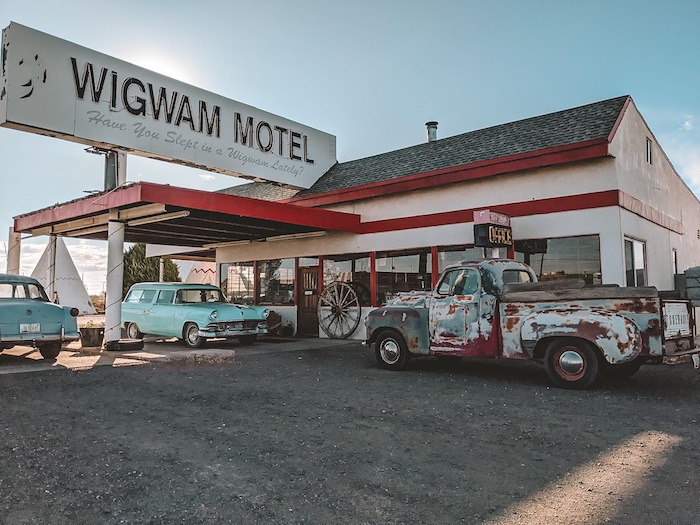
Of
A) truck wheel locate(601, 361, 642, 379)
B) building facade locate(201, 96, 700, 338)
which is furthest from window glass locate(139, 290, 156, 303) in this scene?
truck wheel locate(601, 361, 642, 379)

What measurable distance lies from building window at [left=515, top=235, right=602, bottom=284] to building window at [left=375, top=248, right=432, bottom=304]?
2.71 metres

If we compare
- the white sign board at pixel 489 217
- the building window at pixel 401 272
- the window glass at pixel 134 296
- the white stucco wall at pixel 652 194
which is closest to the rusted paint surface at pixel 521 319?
the white sign board at pixel 489 217

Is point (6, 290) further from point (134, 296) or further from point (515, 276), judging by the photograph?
point (515, 276)

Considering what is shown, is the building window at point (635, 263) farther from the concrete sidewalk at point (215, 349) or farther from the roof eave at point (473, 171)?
the concrete sidewalk at point (215, 349)

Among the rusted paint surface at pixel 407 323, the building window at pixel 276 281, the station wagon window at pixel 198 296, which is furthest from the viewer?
the building window at pixel 276 281

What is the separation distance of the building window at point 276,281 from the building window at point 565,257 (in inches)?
325

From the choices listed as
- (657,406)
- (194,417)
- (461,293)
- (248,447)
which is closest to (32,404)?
(194,417)

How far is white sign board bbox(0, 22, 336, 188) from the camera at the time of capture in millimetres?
12711

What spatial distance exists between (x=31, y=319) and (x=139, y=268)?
22.0m

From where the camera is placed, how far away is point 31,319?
9.62 meters

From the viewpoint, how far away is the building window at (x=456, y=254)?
12.8m

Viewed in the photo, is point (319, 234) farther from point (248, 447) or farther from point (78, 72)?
point (248, 447)

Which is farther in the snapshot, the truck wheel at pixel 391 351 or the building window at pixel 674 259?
the building window at pixel 674 259

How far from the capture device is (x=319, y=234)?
16.2m
